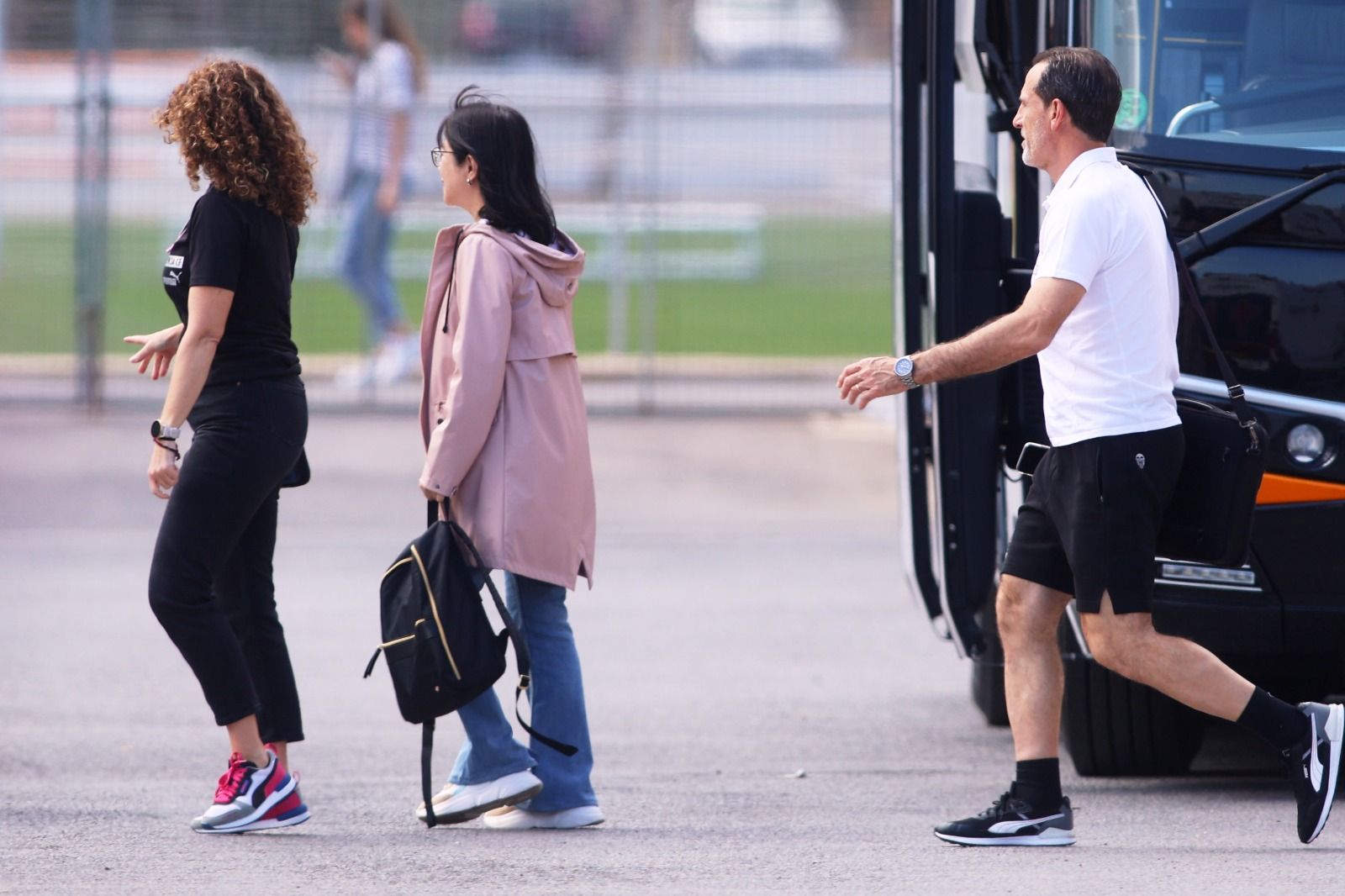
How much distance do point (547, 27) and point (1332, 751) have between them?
876 cm

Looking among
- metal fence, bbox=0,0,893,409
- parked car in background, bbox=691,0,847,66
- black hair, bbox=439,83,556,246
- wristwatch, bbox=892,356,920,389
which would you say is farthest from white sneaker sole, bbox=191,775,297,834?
parked car in background, bbox=691,0,847,66

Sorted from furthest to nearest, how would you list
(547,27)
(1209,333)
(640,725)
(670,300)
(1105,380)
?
(670,300) < (547,27) < (640,725) < (1209,333) < (1105,380)

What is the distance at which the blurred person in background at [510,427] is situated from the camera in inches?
183

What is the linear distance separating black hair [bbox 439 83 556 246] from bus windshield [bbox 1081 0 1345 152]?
58.3 inches

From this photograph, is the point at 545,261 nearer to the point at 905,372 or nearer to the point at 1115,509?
the point at 905,372

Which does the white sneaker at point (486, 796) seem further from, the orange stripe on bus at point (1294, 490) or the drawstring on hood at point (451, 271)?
the orange stripe on bus at point (1294, 490)

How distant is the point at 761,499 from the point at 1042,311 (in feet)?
20.6

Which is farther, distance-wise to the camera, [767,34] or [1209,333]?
[767,34]

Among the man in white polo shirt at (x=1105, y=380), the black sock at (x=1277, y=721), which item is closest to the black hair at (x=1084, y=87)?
the man in white polo shirt at (x=1105, y=380)

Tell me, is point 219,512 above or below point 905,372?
below

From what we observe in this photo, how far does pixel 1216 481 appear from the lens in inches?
173

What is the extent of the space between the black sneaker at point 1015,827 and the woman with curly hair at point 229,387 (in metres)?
1.64

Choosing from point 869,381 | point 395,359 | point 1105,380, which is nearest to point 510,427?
point 869,381

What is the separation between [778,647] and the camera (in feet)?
24.6
